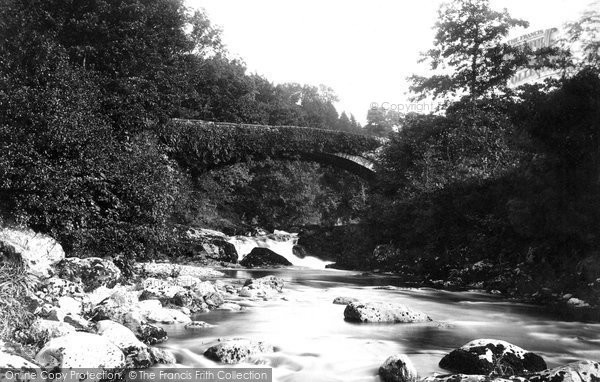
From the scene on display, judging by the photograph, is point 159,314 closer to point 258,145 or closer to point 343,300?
point 343,300

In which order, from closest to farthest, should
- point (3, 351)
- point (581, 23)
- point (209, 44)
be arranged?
point (3, 351)
point (581, 23)
point (209, 44)

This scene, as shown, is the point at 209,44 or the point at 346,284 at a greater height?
the point at 209,44

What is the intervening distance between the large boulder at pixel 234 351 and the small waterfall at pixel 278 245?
1873cm

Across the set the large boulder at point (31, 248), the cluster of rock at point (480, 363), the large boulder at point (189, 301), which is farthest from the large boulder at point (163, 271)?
the cluster of rock at point (480, 363)

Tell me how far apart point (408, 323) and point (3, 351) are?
20.6 ft

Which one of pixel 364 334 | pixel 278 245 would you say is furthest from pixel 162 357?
pixel 278 245

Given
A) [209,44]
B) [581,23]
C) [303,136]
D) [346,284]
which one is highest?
[209,44]

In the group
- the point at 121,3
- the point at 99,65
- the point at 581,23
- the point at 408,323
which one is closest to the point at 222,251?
the point at 99,65

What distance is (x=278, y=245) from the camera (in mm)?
28906

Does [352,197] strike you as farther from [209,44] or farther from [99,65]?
[99,65]

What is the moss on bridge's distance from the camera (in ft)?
80.2

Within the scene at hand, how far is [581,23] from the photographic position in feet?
64.3

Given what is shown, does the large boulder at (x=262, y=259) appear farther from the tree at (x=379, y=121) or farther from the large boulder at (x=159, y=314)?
the tree at (x=379, y=121)

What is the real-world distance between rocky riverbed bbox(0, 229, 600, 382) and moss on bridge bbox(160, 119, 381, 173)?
463 inches
